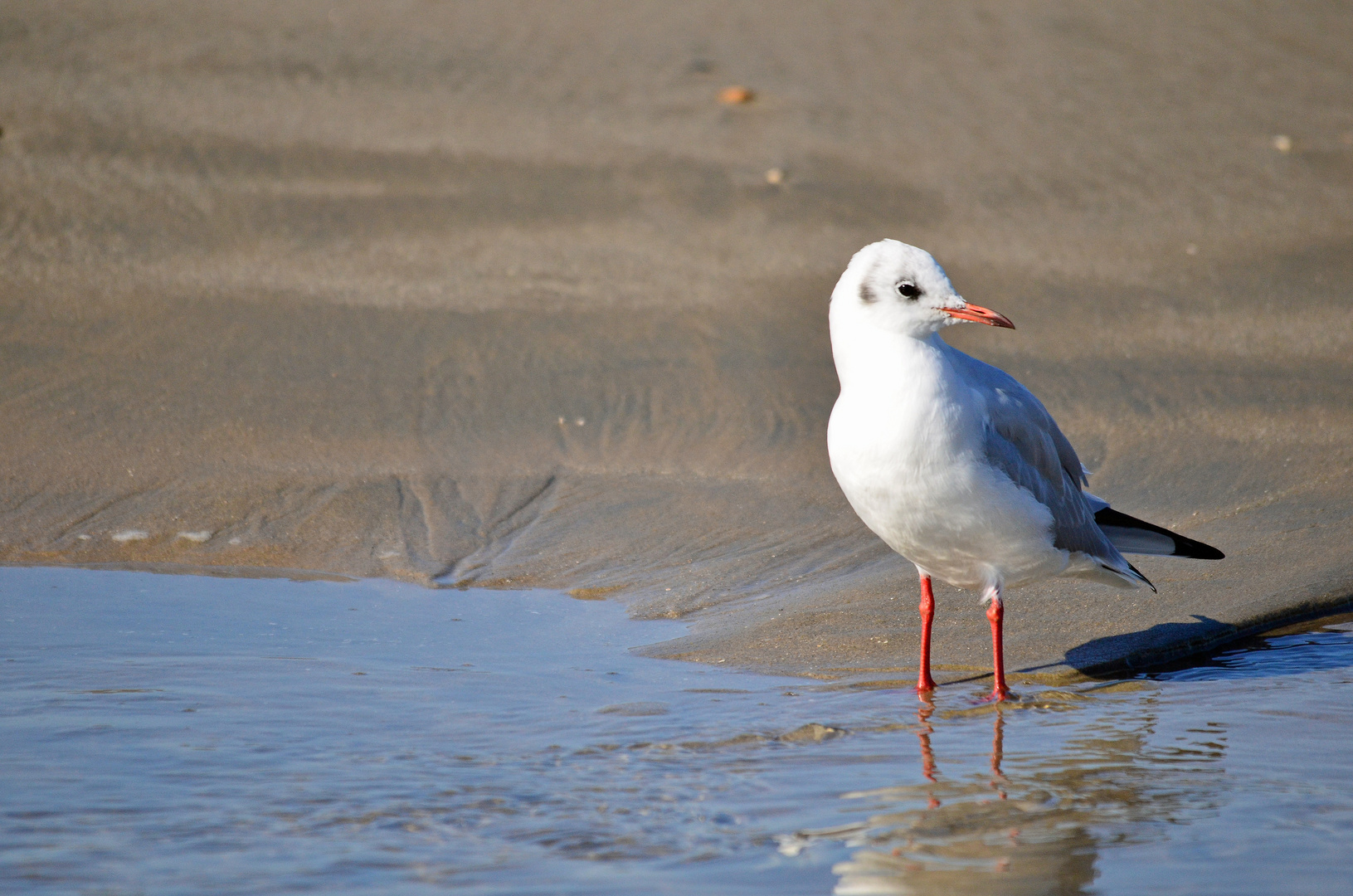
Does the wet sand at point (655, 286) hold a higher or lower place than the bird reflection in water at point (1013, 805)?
higher

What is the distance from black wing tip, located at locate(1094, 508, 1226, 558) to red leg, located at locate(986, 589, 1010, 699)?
1.72ft

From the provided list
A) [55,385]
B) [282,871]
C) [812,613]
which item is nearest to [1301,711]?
[812,613]

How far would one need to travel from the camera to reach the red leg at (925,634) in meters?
4.19

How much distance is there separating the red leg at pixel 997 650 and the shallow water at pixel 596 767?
3.0 inches

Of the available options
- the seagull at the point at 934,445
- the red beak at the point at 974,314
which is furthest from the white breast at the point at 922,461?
the red beak at the point at 974,314

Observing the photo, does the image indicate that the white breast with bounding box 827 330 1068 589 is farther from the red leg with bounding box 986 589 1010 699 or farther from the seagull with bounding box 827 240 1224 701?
the red leg with bounding box 986 589 1010 699

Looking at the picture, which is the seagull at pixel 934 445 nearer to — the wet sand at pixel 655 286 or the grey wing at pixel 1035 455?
the grey wing at pixel 1035 455

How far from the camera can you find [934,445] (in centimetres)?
399

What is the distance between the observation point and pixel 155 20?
926 cm

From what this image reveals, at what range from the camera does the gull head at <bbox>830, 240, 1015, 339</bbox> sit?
13.3 ft

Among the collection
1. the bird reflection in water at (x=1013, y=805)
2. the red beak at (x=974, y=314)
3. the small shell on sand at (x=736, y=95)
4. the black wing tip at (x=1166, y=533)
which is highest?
the small shell on sand at (x=736, y=95)

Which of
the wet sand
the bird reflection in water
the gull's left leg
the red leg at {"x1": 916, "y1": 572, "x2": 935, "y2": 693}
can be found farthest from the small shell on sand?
the bird reflection in water

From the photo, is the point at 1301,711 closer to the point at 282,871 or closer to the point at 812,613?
the point at 812,613

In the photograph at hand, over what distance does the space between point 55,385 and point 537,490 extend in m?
2.23
